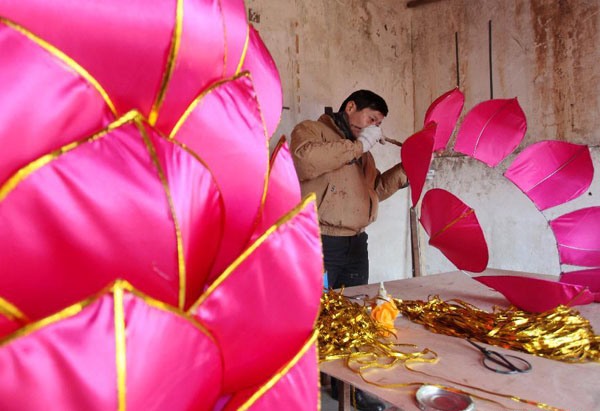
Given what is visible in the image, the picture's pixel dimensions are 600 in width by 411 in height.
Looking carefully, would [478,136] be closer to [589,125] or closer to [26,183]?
[26,183]

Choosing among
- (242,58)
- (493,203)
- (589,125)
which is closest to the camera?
(242,58)

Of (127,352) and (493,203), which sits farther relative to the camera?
(493,203)

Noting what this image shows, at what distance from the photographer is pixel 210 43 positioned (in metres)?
0.24

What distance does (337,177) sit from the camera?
2236 millimetres

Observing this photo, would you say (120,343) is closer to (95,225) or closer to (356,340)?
(95,225)

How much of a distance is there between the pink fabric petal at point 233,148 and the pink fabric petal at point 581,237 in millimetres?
1315

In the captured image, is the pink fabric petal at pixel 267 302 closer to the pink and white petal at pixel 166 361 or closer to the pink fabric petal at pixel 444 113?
the pink and white petal at pixel 166 361

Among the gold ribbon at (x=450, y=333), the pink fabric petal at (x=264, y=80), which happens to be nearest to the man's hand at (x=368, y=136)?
the gold ribbon at (x=450, y=333)

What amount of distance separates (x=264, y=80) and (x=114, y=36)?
0.12 meters

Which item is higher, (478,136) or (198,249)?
(478,136)

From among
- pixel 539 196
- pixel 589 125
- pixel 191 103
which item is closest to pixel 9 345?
pixel 191 103

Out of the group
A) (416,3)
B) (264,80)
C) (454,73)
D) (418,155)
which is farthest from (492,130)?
(416,3)

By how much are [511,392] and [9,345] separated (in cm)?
90

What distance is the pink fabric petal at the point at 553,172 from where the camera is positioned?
1304 mm
